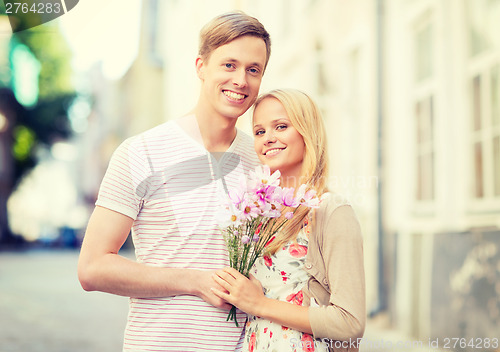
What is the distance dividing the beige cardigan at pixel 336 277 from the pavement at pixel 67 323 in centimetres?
484

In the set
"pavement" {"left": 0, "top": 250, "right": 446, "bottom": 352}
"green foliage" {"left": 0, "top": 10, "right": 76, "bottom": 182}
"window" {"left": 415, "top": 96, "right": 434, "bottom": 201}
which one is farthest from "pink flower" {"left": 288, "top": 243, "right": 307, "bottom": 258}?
"green foliage" {"left": 0, "top": 10, "right": 76, "bottom": 182}

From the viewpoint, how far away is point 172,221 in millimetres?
2348

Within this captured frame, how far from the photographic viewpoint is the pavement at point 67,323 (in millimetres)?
7219

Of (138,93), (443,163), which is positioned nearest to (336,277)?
(443,163)

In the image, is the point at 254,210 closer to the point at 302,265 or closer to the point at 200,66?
the point at 302,265

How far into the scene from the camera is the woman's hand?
7.00 feet

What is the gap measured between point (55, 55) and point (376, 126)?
21431 mm

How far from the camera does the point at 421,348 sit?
673 centimetres

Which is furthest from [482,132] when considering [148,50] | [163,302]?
[148,50]

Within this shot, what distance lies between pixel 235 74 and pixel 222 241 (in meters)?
0.66

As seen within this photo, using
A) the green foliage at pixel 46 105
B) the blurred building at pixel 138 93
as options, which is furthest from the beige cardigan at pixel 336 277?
the green foliage at pixel 46 105

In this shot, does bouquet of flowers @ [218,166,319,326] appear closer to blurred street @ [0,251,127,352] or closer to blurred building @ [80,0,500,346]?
blurred building @ [80,0,500,346]

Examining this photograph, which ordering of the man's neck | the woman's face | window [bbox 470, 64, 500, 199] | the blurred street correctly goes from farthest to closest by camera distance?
the blurred street, window [bbox 470, 64, 500, 199], the man's neck, the woman's face

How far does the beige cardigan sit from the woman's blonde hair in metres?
0.10
